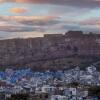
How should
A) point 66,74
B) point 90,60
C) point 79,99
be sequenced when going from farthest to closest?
point 90,60
point 66,74
point 79,99

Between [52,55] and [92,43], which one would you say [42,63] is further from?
[92,43]

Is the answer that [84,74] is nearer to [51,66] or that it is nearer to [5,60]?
[51,66]

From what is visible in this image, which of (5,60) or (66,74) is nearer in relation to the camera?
(66,74)

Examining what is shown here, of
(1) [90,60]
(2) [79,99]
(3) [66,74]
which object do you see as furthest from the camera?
(1) [90,60]

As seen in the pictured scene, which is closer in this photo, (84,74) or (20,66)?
(84,74)

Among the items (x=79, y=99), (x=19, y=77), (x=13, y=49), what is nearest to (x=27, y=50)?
(x=13, y=49)

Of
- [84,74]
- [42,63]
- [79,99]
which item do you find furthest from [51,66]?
[79,99]

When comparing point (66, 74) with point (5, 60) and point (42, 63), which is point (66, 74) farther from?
point (5, 60)

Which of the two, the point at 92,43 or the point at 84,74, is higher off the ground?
the point at 92,43

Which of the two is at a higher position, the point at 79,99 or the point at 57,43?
the point at 57,43
